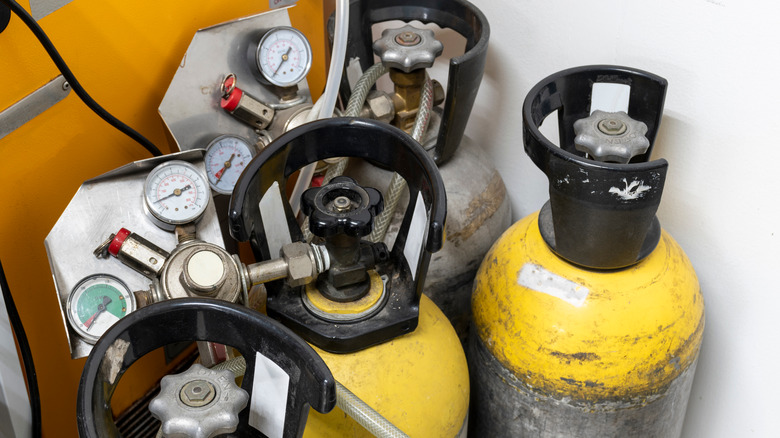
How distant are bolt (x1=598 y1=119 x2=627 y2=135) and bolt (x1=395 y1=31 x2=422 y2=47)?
314 millimetres

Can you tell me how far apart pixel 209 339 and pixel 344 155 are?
1.02ft

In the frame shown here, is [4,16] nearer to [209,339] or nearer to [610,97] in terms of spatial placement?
[209,339]

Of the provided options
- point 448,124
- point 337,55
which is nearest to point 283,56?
point 337,55

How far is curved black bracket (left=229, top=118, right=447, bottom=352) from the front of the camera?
2.77ft

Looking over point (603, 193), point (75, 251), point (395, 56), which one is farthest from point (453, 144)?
point (75, 251)

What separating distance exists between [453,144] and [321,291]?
368 millimetres

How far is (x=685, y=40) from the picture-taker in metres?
1.03

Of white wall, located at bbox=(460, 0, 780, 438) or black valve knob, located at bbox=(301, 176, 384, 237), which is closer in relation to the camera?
black valve knob, located at bbox=(301, 176, 384, 237)

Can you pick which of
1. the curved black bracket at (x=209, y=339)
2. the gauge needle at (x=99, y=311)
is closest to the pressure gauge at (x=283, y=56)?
the gauge needle at (x=99, y=311)

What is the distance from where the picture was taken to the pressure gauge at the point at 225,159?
3.58 feet

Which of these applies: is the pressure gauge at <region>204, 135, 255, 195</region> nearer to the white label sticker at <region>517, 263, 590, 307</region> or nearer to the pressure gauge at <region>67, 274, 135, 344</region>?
the pressure gauge at <region>67, 274, 135, 344</region>

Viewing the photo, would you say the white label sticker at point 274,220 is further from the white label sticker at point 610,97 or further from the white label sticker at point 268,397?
the white label sticker at point 610,97

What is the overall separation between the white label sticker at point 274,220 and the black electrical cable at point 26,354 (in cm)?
32

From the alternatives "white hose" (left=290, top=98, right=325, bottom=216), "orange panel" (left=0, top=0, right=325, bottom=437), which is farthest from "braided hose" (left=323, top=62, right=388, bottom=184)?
"orange panel" (left=0, top=0, right=325, bottom=437)
